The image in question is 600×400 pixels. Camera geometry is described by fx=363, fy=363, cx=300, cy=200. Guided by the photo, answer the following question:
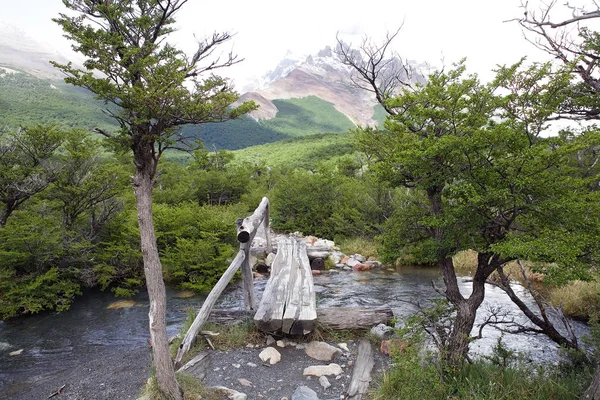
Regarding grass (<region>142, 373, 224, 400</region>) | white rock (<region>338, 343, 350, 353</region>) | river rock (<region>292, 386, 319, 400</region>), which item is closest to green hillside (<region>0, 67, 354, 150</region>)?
white rock (<region>338, 343, 350, 353</region>)

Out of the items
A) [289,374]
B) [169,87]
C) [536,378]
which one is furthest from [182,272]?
[536,378]

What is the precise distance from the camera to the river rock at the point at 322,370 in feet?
14.8

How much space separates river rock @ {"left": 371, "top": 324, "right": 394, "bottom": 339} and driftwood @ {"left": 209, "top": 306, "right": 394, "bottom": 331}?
16 centimetres

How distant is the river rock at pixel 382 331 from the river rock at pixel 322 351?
27.6 inches

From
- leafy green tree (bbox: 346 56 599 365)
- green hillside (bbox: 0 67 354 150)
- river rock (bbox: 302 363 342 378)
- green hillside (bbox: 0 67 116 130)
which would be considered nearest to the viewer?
leafy green tree (bbox: 346 56 599 365)

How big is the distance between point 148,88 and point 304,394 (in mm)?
3495

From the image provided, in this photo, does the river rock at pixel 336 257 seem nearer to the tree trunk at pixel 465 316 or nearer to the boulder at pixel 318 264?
the boulder at pixel 318 264

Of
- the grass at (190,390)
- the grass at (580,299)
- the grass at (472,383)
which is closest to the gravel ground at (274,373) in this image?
the grass at (190,390)

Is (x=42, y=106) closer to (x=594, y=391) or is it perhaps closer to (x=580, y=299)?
(x=580, y=299)

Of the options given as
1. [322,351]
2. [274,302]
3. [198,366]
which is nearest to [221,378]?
[198,366]

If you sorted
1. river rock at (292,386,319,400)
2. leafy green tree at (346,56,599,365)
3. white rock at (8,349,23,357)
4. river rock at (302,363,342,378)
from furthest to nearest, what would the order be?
white rock at (8,349,23,357) → river rock at (302,363,342,378) → river rock at (292,386,319,400) → leafy green tree at (346,56,599,365)

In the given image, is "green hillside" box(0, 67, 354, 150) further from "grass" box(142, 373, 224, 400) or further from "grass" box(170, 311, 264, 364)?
"grass" box(142, 373, 224, 400)

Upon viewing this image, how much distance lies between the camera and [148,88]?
3.07m

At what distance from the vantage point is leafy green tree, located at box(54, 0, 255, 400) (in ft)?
9.99
